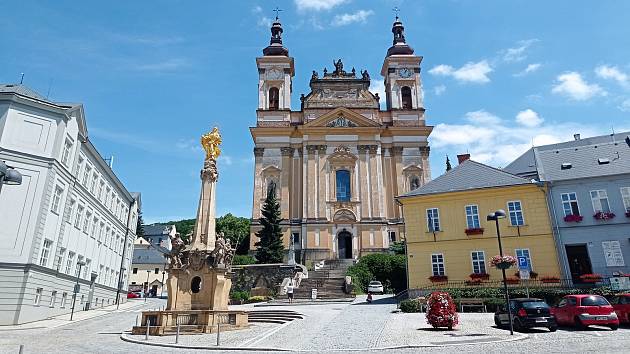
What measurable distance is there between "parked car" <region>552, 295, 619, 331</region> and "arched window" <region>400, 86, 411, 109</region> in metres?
40.9

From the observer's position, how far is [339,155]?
50062mm

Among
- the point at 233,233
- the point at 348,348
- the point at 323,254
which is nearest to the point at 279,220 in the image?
the point at 323,254

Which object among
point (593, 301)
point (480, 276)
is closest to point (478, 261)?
point (480, 276)

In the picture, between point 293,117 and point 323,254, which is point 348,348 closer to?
point 323,254

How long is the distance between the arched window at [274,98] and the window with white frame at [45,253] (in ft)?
109

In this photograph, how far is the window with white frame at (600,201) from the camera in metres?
24.2

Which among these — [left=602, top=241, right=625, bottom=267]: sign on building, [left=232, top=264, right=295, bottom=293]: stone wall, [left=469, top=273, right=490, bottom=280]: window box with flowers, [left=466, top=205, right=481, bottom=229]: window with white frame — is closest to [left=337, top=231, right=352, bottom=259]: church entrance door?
[left=232, top=264, right=295, bottom=293]: stone wall

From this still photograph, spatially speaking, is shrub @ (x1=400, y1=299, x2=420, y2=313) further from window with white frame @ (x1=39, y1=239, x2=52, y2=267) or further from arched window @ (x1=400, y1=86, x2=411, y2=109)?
arched window @ (x1=400, y1=86, x2=411, y2=109)

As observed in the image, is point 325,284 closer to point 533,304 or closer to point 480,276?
point 480,276

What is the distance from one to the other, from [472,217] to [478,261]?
2.62 meters

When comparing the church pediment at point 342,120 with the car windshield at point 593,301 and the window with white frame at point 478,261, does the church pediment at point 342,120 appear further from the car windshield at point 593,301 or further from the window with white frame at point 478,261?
the car windshield at point 593,301

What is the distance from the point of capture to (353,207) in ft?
158

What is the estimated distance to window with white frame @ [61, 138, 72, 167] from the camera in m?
24.6

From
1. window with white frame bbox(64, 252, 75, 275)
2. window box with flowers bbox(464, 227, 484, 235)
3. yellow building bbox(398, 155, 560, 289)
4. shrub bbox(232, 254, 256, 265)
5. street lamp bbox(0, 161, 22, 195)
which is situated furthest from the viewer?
shrub bbox(232, 254, 256, 265)
